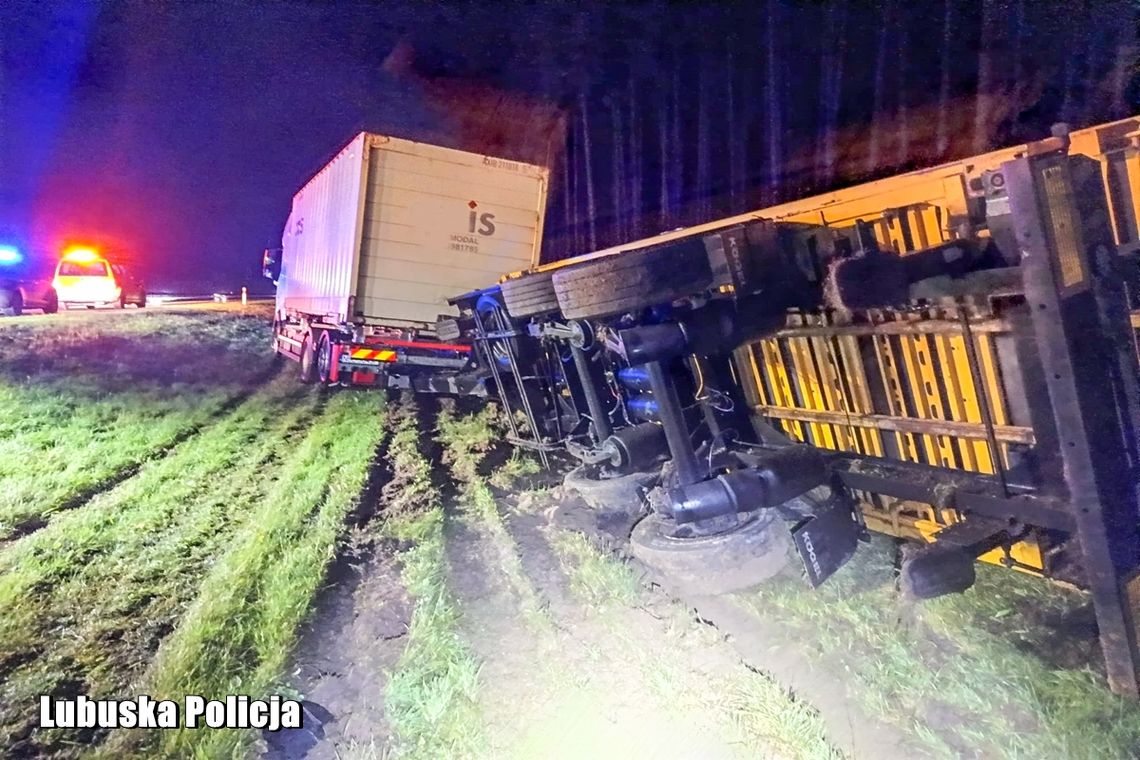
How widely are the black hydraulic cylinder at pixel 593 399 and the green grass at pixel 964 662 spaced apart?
1388 millimetres

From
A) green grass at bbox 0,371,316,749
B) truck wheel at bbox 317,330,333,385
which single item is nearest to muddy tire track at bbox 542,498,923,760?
green grass at bbox 0,371,316,749

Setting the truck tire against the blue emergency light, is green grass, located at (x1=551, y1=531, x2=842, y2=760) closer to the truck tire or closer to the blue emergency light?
the truck tire

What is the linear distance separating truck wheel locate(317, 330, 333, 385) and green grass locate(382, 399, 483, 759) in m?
4.51

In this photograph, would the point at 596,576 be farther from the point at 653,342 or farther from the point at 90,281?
the point at 90,281

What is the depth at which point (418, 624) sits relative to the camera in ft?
9.80

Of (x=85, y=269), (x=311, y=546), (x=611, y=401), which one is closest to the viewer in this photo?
(x=311, y=546)

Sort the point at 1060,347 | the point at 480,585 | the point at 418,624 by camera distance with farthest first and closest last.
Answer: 1. the point at 480,585
2. the point at 418,624
3. the point at 1060,347

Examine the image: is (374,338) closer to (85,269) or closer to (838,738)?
(838,738)

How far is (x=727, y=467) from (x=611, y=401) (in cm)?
122

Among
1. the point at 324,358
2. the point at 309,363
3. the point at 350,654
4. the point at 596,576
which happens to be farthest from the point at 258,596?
the point at 309,363

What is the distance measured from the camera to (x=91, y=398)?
5.55m

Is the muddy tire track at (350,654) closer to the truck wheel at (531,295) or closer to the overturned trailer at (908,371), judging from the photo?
the overturned trailer at (908,371)

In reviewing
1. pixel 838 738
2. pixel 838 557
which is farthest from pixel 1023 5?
pixel 838 738

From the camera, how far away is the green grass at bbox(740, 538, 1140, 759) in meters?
2.19
